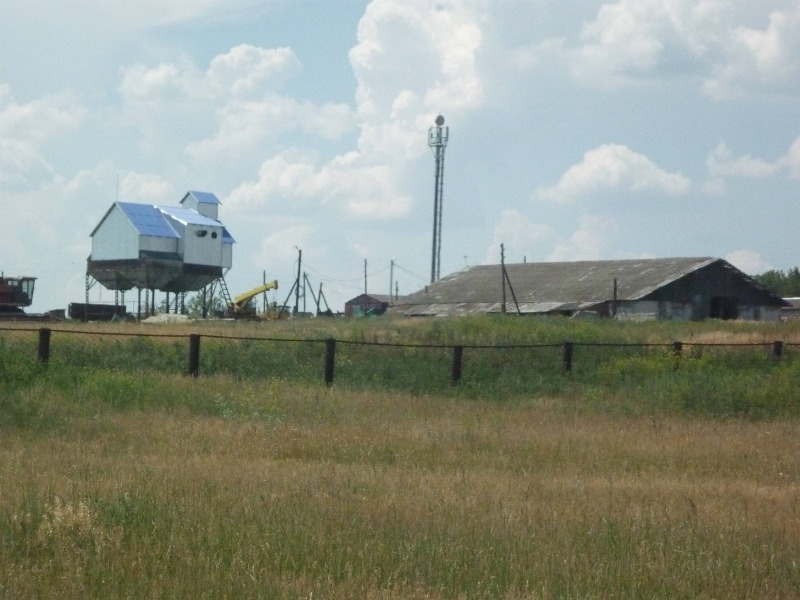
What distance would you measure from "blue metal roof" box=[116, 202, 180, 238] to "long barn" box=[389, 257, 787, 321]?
51.3 ft

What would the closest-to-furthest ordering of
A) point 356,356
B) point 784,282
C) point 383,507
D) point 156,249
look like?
point 383,507 < point 356,356 < point 156,249 < point 784,282

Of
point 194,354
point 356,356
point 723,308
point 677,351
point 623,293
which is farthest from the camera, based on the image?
point 723,308

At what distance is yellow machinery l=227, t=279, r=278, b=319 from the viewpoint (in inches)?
2813

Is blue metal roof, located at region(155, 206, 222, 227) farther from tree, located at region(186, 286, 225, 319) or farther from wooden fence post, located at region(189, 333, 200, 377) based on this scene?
wooden fence post, located at region(189, 333, 200, 377)

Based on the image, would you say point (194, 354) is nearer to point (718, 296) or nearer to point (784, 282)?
point (718, 296)

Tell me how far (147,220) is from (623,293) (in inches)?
1235

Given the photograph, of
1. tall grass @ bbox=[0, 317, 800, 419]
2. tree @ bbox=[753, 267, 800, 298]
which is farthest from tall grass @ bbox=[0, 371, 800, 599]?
tree @ bbox=[753, 267, 800, 298]

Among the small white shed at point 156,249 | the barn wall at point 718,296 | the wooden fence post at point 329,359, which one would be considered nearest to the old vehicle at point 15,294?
the small white shed at point 156,249

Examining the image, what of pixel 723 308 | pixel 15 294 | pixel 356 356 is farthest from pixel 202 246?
pixel 356 356

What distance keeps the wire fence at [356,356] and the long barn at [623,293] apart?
2581 centimetres

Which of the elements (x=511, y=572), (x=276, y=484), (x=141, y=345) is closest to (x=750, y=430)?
(x=276, y=484)

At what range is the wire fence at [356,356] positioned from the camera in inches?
924

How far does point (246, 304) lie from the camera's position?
78562mm

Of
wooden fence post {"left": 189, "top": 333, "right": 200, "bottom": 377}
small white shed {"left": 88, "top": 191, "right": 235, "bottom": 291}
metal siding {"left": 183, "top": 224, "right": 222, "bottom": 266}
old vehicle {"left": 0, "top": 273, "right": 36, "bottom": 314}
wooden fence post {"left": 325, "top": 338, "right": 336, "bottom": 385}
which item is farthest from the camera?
metal siding {"left": 183, "top": 224, "right": 222, "bottom": 266}
